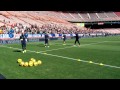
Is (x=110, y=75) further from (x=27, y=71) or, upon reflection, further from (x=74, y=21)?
(x=74, y=21)

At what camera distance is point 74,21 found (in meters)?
90.4

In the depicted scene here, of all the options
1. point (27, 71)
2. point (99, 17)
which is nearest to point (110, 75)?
point (27, 71)
